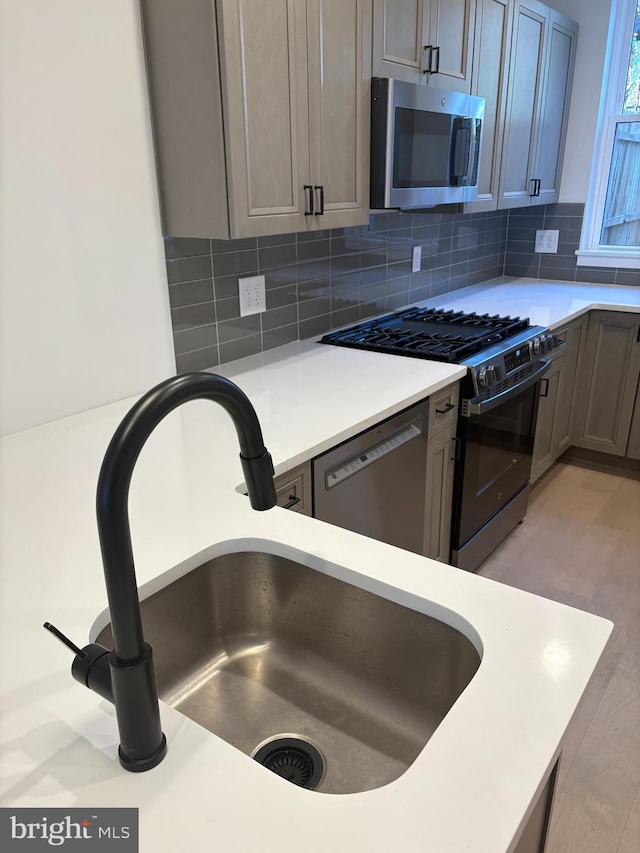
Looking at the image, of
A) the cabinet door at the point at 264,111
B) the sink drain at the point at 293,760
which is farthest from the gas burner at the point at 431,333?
the sink drain at the point at 293,760

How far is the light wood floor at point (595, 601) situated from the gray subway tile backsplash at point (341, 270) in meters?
1.25

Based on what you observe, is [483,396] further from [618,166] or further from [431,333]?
[618,166]

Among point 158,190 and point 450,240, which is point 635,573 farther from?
point 158,190

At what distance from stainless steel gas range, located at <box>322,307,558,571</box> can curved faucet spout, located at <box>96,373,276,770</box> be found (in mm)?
1621

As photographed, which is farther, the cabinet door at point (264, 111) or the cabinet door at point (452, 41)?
the cabinet door at point (452, 41)

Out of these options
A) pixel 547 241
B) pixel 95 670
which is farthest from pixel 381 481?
pixel 547 241

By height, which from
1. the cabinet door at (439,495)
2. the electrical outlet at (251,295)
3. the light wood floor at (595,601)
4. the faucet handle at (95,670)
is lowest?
the light wood floor at (595,601)

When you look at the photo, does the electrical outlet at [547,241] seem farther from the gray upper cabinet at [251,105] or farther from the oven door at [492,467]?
the gray upper cabinet at [251,105]

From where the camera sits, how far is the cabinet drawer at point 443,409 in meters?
2.06

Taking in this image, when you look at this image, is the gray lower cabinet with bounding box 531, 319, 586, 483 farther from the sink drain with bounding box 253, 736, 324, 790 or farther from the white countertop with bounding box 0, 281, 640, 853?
the sink drain with bounding box 253, 736, 324, 790

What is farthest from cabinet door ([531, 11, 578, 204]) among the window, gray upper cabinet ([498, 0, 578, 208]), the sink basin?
the sink basin

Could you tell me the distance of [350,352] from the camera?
233 cm

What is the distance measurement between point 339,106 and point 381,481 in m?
1.16

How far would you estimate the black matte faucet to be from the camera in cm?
57
